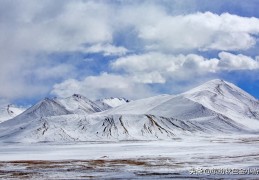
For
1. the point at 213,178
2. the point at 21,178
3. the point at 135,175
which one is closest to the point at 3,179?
the point at 21,178

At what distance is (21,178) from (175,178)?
17.4 meters

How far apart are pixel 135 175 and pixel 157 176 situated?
3.03m

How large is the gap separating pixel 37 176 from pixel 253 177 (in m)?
24.6

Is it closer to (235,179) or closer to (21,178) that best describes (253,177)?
(235,179)

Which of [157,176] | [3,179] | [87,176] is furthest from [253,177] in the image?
[3,179]

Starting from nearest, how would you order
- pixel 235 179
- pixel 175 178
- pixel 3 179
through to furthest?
pixel 235 179 < pixel 175 178 < pixel 3 179

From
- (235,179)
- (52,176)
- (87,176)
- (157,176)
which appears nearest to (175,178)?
(157,176)

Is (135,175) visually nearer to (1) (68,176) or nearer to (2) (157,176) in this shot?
(2) (157,176)

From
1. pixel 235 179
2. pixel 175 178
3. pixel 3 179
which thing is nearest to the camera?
pixel 235 179

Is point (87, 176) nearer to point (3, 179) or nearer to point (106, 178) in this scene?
point (106, 178)

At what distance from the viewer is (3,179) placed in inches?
1949

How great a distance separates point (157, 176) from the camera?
48.6 meters

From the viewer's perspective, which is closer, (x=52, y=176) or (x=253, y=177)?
(x=253, y=177)

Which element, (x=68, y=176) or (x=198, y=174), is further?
(x=68, y=176)
